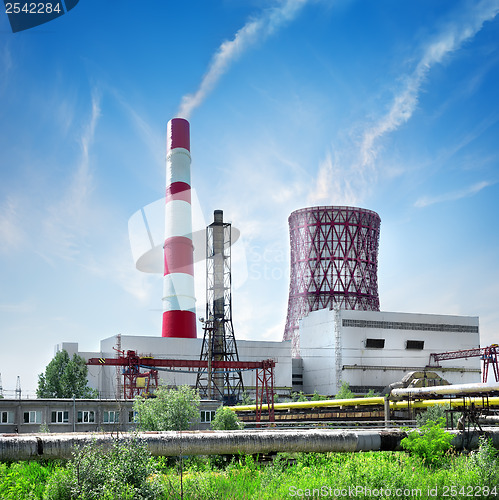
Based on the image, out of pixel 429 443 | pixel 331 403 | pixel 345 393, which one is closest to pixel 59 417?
pixel 331 403

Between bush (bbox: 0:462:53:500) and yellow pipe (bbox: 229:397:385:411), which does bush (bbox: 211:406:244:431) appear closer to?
yellow pipe (bbox: 229:397:385:411)

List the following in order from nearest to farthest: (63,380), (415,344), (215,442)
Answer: (215,442) < (63,380) < (415,344)

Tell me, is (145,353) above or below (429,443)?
below

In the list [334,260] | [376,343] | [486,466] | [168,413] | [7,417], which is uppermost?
[334,260]

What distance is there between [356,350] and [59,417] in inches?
1473

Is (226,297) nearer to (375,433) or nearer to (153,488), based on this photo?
(375,433)

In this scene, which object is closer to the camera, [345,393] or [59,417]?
[59,417]

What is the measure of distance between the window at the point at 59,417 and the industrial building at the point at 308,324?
12.5 meters

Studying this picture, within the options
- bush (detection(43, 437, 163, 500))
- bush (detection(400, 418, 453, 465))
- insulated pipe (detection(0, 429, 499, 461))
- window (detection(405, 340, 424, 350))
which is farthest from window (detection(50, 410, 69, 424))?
window (detection(405, 340, 424, 350))

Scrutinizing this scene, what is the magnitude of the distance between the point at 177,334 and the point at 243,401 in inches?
350

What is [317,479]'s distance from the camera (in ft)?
39.0

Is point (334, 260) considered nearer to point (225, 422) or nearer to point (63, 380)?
point (63, 380)

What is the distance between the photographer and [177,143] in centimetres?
5553

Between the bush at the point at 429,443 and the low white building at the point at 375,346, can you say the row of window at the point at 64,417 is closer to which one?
the bush at the point at 429,443
